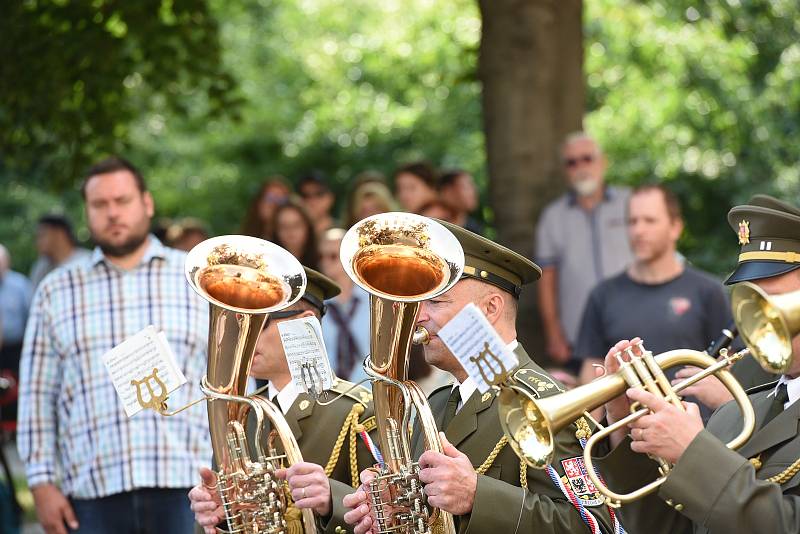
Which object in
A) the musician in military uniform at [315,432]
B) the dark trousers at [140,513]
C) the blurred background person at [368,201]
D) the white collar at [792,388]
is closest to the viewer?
the white collar at [792,388]

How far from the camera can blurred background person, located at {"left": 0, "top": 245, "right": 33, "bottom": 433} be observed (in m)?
12.9

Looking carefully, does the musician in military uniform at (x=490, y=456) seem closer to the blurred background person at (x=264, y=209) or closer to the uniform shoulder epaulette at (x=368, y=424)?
the uniform shoulder epaulette at (x=368, y=424)

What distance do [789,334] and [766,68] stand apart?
14287 mm

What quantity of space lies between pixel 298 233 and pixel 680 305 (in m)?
2.93

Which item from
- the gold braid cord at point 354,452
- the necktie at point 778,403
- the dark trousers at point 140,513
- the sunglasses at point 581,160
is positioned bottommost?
the dark trousers at point 140,513

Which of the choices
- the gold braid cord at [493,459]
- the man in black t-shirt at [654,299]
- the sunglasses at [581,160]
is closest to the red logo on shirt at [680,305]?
the man in black t-shirt at [654,299]

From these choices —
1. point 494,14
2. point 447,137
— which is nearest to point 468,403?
point 494,14

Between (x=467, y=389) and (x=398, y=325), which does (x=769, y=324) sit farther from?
(x=467, y=389)

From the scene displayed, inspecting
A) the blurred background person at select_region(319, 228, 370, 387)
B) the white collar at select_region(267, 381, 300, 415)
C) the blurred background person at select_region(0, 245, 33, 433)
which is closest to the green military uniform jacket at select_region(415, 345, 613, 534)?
the white collar at select_region(267, 381, 300, 415)

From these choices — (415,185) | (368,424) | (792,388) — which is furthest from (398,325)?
(415,185)

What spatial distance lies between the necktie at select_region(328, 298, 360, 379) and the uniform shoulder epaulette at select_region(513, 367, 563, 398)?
3.75m

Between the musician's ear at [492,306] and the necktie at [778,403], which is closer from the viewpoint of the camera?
the necktie at [778,403]

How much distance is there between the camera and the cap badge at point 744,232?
179 inches

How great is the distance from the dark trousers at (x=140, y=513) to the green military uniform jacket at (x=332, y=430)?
1372 millimetres
